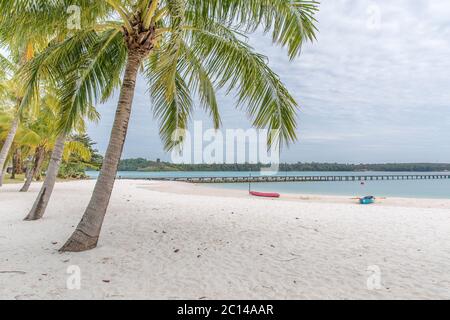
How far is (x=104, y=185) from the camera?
202 inches

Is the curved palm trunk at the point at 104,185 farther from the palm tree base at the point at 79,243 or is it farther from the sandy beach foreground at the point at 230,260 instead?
the sandy beach foreground at the point at 230,260

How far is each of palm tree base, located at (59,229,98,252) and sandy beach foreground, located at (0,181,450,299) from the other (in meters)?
0.17

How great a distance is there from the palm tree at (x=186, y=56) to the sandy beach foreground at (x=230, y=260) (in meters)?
0.93

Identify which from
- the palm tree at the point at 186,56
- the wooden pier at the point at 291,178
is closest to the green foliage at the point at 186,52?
the palm tree at the point at 186,56

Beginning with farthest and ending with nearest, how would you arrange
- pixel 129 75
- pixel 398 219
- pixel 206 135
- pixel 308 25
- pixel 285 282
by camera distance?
pixel 398 219, pixel 206 135, pixel 129 75, pixel 308 25, pixel 285 282

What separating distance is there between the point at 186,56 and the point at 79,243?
14.5 feet

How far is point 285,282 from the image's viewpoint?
397 centimetres

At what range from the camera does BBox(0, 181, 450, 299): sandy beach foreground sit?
12.1 ft

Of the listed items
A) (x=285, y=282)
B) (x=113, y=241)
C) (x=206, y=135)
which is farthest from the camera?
(x=206, y=135)

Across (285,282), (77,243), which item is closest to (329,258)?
(285,282)

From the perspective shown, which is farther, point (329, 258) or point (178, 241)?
point (178, 241)

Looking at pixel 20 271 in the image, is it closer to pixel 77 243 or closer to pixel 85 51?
pixel 77 243

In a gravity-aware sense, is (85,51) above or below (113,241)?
above
